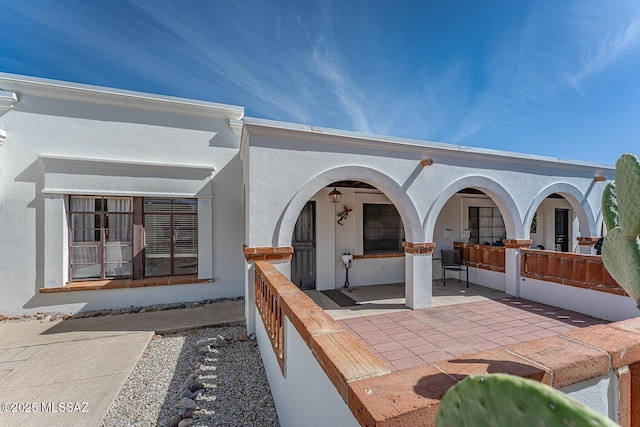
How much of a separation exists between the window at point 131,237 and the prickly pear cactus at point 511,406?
22.3 feet

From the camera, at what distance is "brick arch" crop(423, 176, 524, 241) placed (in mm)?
5922

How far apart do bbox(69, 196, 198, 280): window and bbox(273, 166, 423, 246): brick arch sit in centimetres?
308

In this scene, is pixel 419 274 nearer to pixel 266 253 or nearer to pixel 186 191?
pixel 266 253

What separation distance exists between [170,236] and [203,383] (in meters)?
4.11

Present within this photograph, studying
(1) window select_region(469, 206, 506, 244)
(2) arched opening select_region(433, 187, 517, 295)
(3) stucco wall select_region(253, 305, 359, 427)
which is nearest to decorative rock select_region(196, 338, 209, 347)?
(3) stucco wall select_region(253, 305, 359, 427)

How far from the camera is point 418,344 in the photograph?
13.7ft

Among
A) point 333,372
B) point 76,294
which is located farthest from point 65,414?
point 76,294

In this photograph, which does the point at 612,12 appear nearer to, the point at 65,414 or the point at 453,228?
the point at 453,228

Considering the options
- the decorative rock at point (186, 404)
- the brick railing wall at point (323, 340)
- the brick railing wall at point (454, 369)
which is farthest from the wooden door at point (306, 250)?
the brick railing wall at point (454, 369)

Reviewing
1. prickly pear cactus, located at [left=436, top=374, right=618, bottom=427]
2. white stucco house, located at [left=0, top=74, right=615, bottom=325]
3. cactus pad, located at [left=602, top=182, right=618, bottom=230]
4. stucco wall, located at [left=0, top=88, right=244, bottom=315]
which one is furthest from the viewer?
stucco wall, located at [left=0, top=88, right=244, bottom=315]

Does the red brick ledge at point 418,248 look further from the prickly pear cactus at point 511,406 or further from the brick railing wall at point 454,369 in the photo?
the prickly pear cactus at point 511,406

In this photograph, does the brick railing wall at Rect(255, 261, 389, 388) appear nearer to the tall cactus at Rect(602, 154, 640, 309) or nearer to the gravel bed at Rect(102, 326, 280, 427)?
the gravel bed at Rect(102, 326, 280, 427)

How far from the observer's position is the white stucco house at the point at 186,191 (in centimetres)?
496

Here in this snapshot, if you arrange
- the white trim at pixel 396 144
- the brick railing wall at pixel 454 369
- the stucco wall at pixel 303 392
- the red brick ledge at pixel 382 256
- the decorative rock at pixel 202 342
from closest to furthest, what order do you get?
the brick railing wall at pixel 454 369, the stucco wall at pixel 303 392, the decorative rock at pixel 202 342, the white trim at pixel 396 144, the red brick ledge at pixel 382 256
